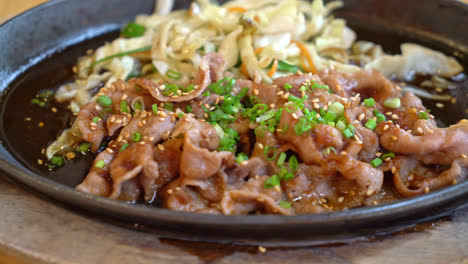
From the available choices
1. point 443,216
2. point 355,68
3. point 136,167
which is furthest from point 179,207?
point 355,68

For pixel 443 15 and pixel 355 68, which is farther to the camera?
pixel 443 15

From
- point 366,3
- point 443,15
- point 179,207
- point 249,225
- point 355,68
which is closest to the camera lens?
point 249,225

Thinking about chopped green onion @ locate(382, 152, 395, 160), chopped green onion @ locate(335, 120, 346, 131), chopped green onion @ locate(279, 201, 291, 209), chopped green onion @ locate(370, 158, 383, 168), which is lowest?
chopped green onion @ locate(382, 152, 395, 160)

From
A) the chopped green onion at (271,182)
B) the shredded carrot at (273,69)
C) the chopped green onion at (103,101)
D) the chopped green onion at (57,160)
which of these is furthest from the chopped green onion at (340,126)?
the chopped green onion at (57,160)

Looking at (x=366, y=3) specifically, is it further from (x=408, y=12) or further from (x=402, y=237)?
(x=402, y=237)

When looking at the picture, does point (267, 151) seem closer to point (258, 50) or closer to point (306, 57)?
point (258, 50)

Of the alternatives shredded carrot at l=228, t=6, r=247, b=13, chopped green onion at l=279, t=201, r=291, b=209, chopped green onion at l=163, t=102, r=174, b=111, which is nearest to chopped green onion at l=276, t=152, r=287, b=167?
chopped green onion at l=279, t=201, r=291, b=209

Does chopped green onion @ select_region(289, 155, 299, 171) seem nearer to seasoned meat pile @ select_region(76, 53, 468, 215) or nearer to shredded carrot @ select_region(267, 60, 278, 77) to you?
seasoned meat pile @ select_region(76, 53, 468, 215)
